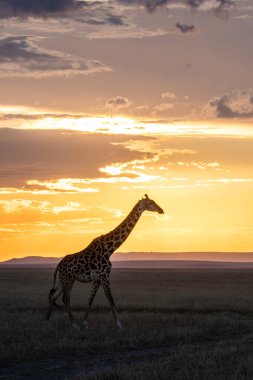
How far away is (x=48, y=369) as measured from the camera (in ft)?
52.9

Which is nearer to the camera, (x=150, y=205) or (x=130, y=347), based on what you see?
(x=130, y=347)

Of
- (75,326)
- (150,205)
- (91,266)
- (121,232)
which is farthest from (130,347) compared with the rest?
(150,205)

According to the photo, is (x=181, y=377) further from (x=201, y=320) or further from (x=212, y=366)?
(x=201, y=320)

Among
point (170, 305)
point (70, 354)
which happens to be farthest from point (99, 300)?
point (70, 354)

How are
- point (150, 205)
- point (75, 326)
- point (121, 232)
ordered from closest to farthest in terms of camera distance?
point (75, 326) < point (121, 232) < point (150, 205)

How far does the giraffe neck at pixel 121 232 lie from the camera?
25.2 meters

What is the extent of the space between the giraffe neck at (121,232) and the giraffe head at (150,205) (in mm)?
164

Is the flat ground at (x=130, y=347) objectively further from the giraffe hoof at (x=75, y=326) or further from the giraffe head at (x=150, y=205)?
the giraffe head at (x=150, y=205)

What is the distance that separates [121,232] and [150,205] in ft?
4.85

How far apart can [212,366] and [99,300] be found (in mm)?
19150

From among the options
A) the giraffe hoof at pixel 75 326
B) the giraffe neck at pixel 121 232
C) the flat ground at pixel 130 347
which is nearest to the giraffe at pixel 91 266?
the giraffe neck at pixel 121 232

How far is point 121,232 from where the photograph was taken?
25.6 metres

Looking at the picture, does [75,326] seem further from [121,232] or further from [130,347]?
[121,232]

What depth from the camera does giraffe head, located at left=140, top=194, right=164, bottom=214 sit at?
85.3 feet
